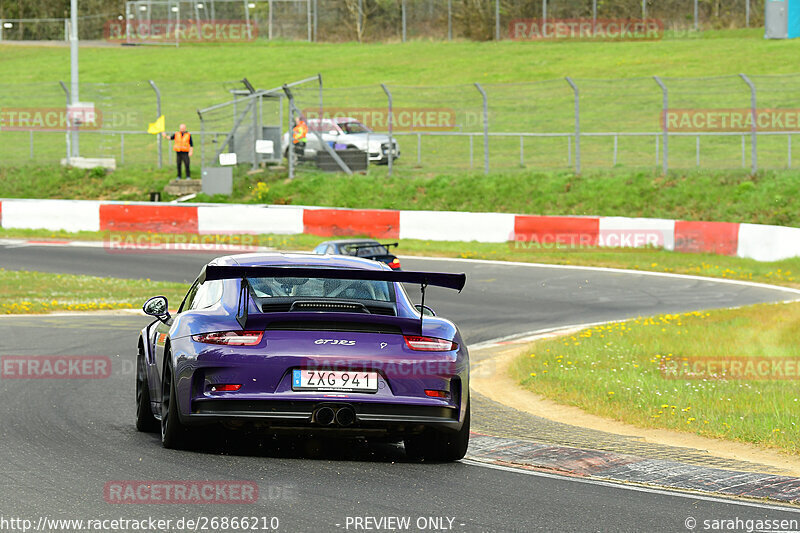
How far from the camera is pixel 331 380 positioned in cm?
734

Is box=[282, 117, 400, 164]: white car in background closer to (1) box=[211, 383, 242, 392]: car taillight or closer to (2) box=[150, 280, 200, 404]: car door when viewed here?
(2) box=[150, 280, 200, 404]: car door

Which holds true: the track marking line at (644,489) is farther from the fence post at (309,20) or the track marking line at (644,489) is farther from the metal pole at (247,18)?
the metal pole at (247,18)

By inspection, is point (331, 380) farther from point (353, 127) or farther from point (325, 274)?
point (353, 127)

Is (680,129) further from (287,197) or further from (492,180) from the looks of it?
(287,197)

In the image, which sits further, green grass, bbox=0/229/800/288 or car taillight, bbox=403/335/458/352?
green grass, bbox=0/229/800/288

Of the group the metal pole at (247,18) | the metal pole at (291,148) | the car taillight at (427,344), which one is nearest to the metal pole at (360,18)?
the metal pole at (247,18)

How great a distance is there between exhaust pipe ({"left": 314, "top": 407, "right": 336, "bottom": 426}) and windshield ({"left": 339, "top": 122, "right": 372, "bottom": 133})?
30414 mm

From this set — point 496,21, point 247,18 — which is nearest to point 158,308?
point 496,21

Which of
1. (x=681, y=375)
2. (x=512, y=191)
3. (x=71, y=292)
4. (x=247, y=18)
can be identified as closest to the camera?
(x=681, y=375)

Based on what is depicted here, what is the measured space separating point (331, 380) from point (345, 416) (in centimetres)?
23

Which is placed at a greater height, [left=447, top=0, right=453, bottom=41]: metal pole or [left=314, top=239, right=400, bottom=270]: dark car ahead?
[left=447, top=0, right=453, bottom=41]: metal pole

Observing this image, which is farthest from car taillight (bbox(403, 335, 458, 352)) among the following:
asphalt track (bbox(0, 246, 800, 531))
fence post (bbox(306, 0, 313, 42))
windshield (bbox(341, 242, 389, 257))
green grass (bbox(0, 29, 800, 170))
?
fence post (bbox(306, 0, 313, 42))

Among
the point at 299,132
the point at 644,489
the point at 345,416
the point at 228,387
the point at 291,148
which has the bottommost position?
the point at 644,489

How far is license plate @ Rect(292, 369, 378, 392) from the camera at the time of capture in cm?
733
